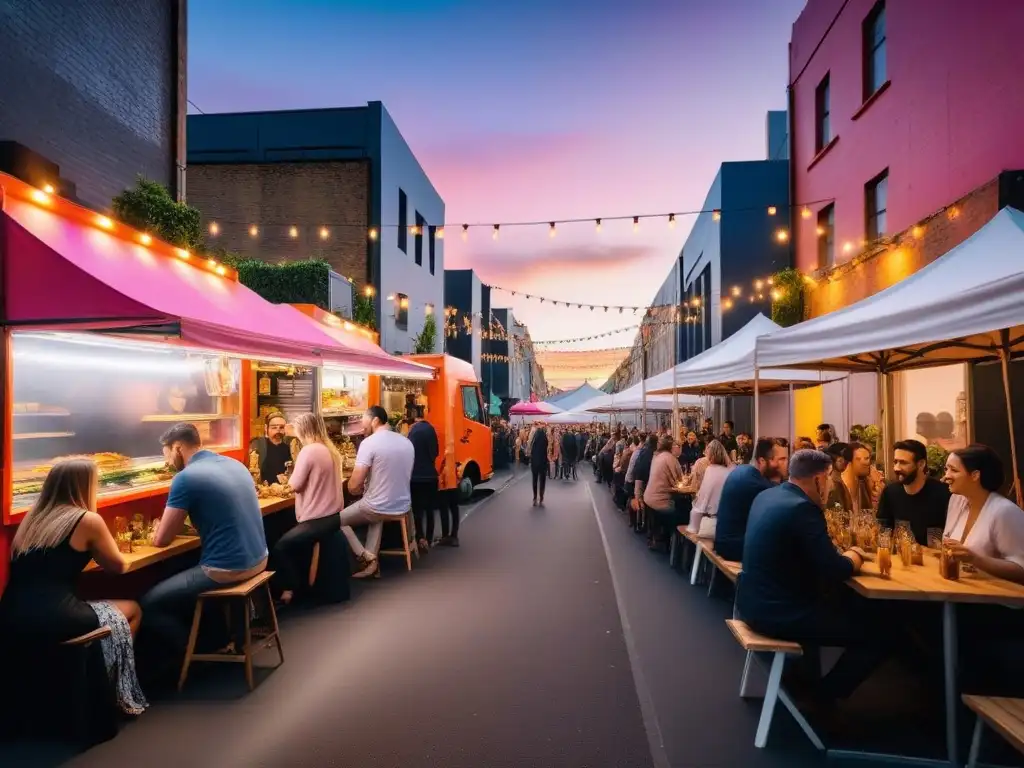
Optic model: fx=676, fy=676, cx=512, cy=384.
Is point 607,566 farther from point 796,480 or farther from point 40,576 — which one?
point 40,576

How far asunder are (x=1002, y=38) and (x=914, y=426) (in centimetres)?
525

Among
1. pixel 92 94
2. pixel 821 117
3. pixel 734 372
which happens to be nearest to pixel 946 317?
pixel 734 372

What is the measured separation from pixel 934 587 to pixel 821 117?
13318mm

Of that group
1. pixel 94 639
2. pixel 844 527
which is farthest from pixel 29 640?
pixel 844 527

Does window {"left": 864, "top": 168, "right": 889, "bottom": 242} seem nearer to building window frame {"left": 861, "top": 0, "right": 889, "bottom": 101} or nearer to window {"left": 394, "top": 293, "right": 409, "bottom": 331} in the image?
building window frame {"left": 861, "top": 0, "right": 889, "bottom": 101}

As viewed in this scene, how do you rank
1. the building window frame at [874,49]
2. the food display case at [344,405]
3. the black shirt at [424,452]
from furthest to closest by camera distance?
the building window frame at [874,49]
the food display case at [344,405]
the black shirt at [424,452]

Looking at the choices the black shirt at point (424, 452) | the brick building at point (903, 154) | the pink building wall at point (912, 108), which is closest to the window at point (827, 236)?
the brick building at point (903, 154)

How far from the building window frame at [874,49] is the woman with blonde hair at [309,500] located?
1066cm

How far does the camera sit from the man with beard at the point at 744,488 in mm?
5641

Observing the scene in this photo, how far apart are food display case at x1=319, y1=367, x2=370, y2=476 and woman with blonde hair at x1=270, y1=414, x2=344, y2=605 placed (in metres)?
3.70

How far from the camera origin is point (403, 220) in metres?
21.0

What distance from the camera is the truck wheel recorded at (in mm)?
14407

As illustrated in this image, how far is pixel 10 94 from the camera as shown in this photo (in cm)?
716

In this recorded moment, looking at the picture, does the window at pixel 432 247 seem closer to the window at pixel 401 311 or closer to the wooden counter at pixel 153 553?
the window at pixel 401 311
